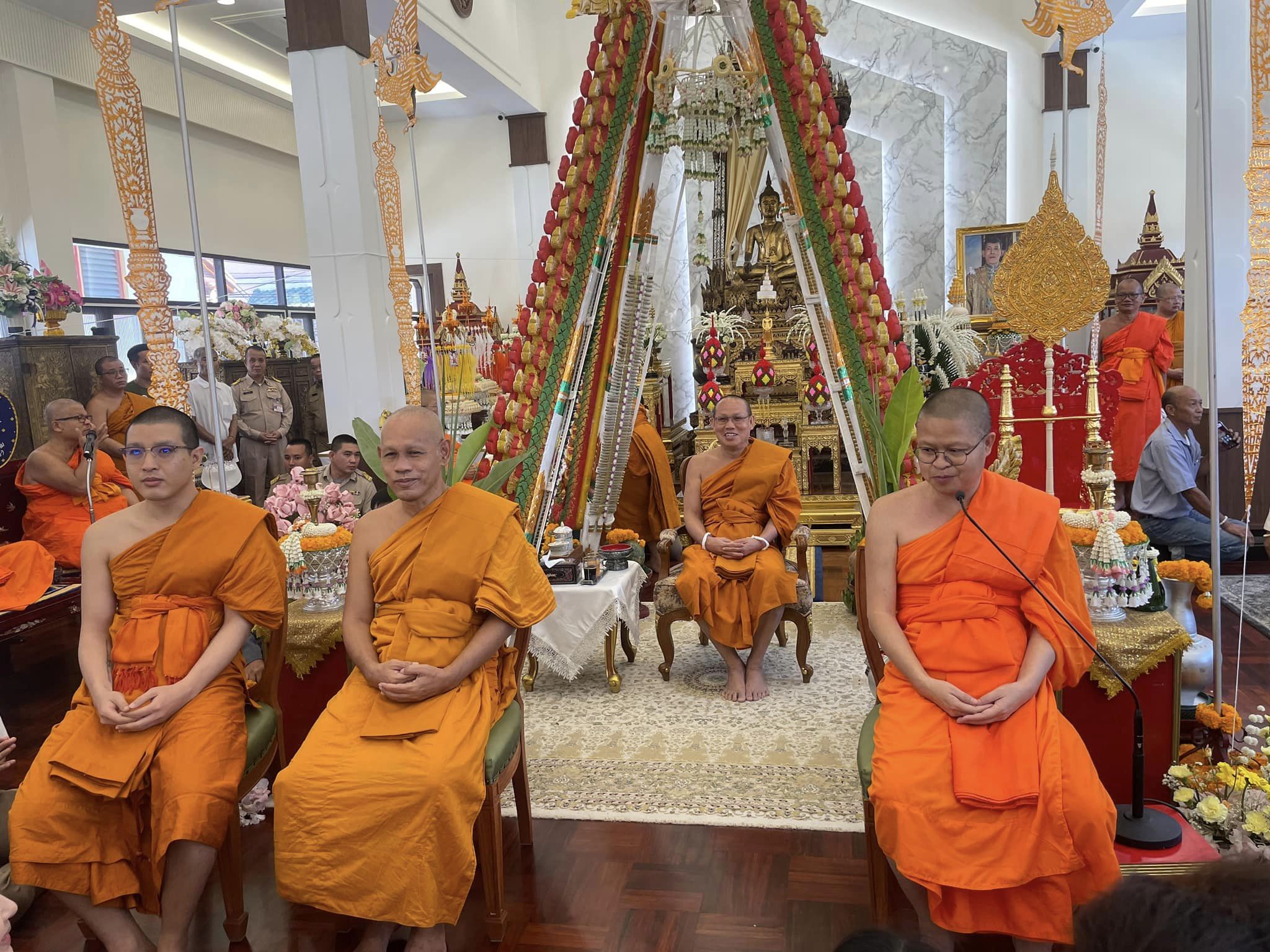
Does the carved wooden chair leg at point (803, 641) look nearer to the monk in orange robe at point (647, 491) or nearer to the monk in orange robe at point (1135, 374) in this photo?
the monk in orange robe at point (647, 491)

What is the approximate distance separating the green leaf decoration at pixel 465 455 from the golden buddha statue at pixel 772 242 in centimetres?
539

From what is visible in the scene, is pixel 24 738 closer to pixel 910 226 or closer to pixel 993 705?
pixel 993 705

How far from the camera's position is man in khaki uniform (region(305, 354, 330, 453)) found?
10.7m

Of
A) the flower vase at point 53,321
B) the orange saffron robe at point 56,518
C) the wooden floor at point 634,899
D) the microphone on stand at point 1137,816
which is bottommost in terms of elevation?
the wooden floor at point 634,899

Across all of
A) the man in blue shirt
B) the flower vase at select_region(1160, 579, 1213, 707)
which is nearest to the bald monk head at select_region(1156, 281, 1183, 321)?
the man in blue shirt

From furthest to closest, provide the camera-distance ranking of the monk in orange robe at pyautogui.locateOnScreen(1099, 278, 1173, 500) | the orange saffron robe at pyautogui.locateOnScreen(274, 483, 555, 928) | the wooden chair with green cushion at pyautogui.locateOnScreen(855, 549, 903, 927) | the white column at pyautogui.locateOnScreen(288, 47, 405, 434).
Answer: the monk in orange robe at pyautogui.locateOnScreen(1099, 278, 1173, 500), the white column at pyautogui.locateOnScreen(288, 47, 405, 434), the wooden chair with green cushion at pyautogui.locateOnScreen(855, 549, 903, 927), the orange saffron robe at pyautogui.locateOnScreen(274, 483, 555, 928)

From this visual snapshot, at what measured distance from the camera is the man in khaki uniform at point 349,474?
4.51 meters

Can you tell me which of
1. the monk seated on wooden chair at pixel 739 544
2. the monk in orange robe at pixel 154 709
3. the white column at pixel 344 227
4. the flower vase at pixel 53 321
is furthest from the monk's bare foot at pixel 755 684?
the flower vase at pixel 53 321

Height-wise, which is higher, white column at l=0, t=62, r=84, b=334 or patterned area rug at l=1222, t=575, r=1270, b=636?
white column at l=0, t=62, r=84, b=334

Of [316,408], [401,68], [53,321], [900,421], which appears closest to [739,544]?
[900,421]

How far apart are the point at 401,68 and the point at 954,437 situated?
4.43 metres

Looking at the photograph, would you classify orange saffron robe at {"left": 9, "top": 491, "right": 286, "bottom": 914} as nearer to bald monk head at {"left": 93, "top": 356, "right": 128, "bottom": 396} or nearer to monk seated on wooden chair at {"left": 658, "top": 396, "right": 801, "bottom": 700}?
monk seated on wooden chair at {"left": 658, "top": 396, "right": 801, "bottom": 700}

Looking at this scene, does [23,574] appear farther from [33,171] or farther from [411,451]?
[33,171]

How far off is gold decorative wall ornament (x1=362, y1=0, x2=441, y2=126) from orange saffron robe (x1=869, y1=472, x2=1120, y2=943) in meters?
4.28
